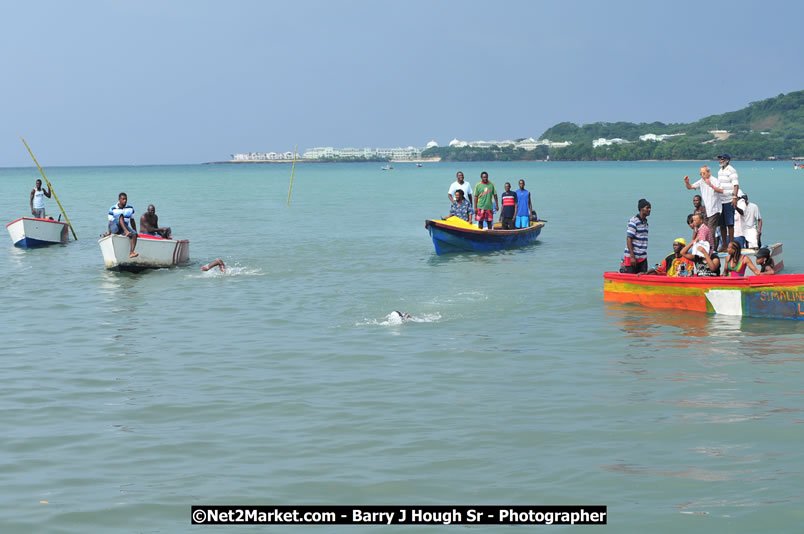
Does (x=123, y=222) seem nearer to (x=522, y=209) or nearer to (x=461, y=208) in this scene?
(x=461, y=208)

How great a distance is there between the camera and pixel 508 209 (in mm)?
27109

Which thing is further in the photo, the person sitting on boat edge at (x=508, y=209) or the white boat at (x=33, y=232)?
the white boat at (x=33, y=232)

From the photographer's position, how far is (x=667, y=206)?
56344mm

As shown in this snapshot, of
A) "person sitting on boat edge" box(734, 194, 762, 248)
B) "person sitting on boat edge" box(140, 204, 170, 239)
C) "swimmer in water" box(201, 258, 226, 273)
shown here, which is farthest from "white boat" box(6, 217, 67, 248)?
"person sitting on boat edge" box(734, 194, 762, 248)

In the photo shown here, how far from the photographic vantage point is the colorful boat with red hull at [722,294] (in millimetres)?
15227

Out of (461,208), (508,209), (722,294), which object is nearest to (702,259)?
(722,294)

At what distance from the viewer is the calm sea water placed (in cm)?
772

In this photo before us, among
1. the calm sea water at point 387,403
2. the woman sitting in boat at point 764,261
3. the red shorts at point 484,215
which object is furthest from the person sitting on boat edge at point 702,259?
the red shorts at point 484,215

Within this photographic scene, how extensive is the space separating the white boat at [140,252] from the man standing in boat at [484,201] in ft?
28.6

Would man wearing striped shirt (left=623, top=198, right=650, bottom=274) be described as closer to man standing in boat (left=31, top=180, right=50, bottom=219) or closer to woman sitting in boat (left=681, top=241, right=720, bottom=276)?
woman sitting in boat (left=681, top=241, right=720, bottom=276)

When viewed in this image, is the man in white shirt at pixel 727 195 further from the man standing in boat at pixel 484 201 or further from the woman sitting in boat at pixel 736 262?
the man standing in boat at pixel 484 201

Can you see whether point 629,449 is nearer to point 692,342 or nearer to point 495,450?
point 495,450

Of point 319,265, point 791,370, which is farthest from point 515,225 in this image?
point 791,370

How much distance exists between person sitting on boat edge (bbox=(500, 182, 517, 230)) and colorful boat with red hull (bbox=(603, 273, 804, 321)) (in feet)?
33.2
